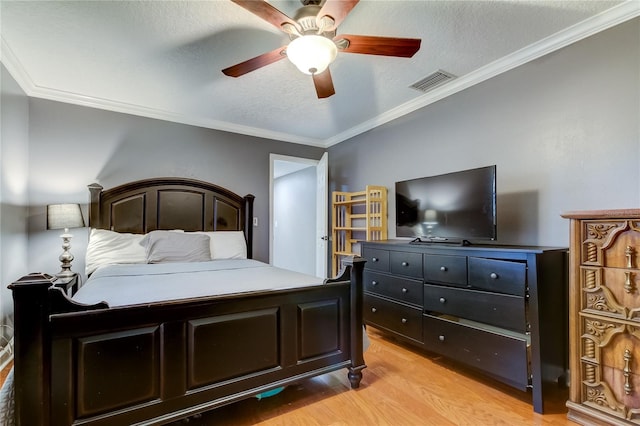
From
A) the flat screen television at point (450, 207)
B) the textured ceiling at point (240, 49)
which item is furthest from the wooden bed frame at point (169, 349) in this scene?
the textured ceiling at point (240, 49)

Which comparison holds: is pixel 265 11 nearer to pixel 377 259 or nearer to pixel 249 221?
pixel 377 259

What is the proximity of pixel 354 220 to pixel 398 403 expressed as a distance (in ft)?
8.55

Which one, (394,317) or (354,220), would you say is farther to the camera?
(354,220)

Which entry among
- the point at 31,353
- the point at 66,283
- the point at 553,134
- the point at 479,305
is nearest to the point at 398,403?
the point at 479,305

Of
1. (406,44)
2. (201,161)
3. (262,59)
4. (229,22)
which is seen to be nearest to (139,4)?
(229,22)

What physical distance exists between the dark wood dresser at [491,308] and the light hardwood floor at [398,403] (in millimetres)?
140

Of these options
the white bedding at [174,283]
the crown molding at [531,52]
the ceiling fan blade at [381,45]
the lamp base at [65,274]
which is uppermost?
the crown molding at [531,52]

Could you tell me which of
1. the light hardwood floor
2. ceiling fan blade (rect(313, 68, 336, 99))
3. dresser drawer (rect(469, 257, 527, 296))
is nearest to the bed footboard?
the light hardwood floor

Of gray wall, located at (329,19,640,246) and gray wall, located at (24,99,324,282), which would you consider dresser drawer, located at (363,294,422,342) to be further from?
gray wall, located at (24,99,324,282)

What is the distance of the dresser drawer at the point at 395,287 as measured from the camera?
2549 mm

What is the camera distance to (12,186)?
2.55 metres

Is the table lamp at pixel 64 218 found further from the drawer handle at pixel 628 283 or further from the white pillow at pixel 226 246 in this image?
the drawer handle at pixel 628 283

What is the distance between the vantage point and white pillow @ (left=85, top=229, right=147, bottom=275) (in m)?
2.84

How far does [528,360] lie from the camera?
1.83 m
